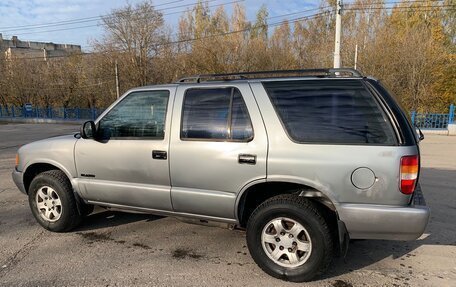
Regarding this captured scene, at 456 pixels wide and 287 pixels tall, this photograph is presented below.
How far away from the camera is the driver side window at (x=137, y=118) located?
361 centimetres

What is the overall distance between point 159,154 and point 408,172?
232cm

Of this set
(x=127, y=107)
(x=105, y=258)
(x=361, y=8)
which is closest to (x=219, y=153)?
(x=127, y=107)

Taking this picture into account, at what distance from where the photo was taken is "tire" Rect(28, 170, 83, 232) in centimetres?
406

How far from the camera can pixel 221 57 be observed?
26.8m

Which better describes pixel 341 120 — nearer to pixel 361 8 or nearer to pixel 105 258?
pixel 105 258

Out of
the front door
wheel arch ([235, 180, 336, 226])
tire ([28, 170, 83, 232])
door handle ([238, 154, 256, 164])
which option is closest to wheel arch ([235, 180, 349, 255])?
wheel arch ([235, 180, 336, 226])

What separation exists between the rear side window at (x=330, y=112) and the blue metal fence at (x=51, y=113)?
2741cm

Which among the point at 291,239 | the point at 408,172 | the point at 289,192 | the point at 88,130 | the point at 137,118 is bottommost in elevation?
the point at 291,239

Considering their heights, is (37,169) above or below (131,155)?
below

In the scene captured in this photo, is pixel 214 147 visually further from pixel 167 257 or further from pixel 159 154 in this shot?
pixel 167 257

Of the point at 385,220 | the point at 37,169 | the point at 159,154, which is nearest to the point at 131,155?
the point at 159,154

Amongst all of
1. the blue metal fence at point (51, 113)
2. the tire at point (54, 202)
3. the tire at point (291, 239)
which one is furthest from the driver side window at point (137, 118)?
the blue metal fence at point (51, 113)

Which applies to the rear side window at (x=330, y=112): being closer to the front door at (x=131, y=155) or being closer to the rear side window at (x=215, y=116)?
the rear side window at (x=215, y=116)

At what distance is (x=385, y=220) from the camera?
9.09 feet
